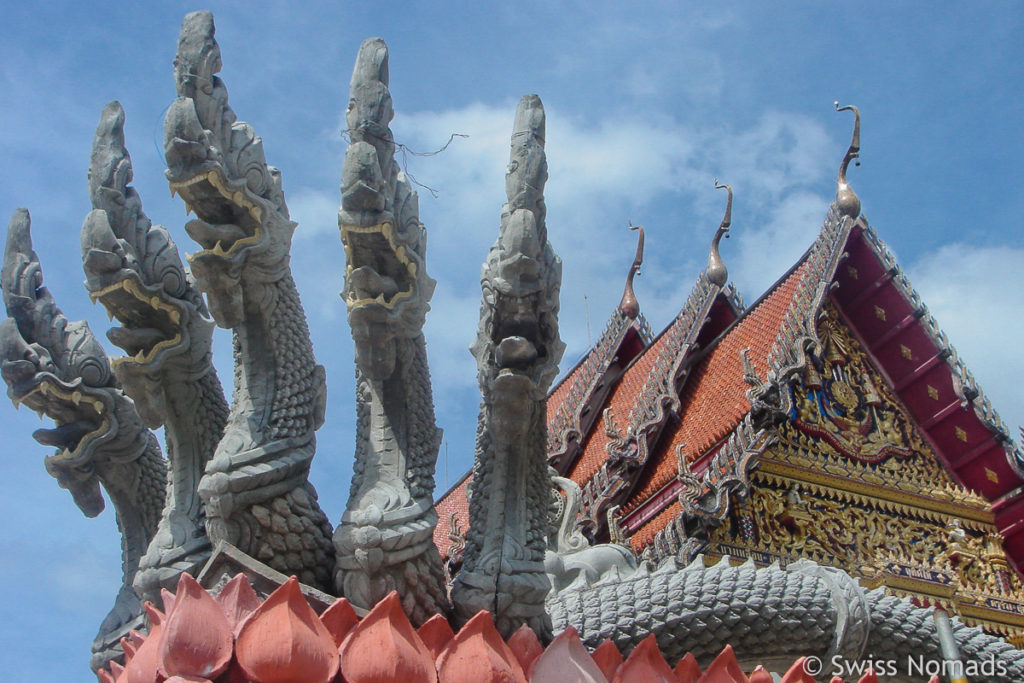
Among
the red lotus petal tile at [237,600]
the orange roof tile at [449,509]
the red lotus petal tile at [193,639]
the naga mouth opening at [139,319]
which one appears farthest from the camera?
the orange roof tile at [449,509]

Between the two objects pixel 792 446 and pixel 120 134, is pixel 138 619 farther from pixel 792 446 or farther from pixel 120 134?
pixel 792 446

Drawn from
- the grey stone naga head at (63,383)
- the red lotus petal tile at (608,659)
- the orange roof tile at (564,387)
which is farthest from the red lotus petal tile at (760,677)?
the orange roof tile at (564,387)

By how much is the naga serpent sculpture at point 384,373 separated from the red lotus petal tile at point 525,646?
10.3 inches

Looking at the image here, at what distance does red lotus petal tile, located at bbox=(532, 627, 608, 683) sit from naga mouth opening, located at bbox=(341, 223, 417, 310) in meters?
1.11

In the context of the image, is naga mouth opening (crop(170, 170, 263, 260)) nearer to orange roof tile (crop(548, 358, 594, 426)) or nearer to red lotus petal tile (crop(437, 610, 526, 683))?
red lotus petal tile (crop(437, 610, 526, 683))

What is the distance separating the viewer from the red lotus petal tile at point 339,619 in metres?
3.33

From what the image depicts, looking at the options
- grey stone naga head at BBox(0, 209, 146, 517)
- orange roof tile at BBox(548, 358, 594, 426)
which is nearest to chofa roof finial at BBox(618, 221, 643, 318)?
orange roof tile at BBox(548, 358, 594, 426)

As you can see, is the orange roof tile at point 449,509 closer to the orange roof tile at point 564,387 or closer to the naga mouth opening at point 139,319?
the orange roof tile at point 564,387

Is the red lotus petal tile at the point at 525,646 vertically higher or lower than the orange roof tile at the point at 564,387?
lower

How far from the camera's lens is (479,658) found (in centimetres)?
334

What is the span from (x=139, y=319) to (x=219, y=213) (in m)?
0.55

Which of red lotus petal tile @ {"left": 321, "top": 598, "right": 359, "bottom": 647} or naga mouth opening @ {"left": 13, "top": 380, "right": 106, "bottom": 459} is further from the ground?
naga mouth opening @ {"left": 13, "top": 380, "right": 106, "bottom": 459}

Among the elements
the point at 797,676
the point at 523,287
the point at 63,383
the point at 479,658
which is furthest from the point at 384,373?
the point at 797,676

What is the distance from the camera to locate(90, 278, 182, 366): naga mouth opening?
4.09m
